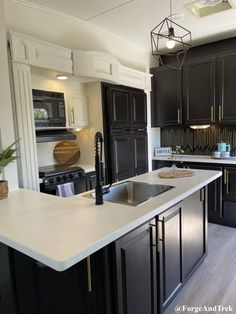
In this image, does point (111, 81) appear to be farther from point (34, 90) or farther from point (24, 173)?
point (24, 173)

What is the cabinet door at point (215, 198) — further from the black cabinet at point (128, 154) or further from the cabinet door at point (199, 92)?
the black cabinet at point (128, 154)

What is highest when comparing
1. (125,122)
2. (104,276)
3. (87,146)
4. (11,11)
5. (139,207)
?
(11,11)

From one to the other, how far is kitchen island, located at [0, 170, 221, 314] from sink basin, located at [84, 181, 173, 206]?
0.38 meters

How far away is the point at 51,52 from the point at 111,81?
3.04 ft

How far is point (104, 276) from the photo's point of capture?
1241mm

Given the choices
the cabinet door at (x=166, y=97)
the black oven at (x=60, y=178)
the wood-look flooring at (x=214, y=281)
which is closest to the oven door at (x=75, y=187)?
the black oven at (x=60, y=178)

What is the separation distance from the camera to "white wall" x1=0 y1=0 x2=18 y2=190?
82.7 inches

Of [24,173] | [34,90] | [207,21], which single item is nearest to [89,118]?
[34,90]

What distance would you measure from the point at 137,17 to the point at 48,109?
1562 millimetres

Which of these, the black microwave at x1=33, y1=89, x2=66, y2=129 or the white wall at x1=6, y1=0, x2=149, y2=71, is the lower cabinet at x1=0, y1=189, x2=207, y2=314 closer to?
the black microwave at x1=33, y1=89, x2=66, y2=129

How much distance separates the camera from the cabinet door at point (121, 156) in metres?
3.31

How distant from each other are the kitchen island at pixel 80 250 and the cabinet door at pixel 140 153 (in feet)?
6.45

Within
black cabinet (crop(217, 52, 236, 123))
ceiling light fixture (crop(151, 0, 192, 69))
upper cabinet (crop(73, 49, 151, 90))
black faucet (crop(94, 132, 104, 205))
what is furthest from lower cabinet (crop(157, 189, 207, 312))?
upper cabinet (crop(73, 49, 151, 90))

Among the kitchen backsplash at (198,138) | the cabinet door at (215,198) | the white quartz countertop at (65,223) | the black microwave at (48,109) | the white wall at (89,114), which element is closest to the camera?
the white quartz countertop at (65,223)
